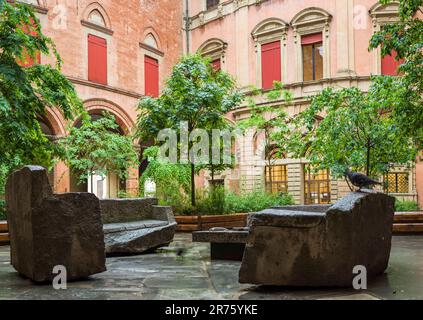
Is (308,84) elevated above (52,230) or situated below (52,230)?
above

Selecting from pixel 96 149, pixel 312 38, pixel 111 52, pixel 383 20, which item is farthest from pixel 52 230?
pixel 383 20

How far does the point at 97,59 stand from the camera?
2292 cm

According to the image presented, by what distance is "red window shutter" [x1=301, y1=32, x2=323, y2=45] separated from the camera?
78.1 ft

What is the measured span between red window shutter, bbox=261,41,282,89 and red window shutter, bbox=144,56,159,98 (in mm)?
5953

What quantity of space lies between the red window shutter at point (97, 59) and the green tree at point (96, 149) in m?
4.58

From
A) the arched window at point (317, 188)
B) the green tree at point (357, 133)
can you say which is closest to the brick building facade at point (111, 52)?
the arched window at point (317, 188)

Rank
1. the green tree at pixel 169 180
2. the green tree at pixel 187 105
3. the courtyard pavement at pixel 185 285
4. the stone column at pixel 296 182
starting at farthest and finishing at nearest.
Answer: the stone column at pixel 296 182 → the green tree at pixel 169 180 → the green tree at pixel 187 105 → the courtyard pavement at pixel 185 285

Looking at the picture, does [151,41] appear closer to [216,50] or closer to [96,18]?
[216,50]

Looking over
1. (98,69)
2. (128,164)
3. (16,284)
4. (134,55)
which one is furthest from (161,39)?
(16,284)

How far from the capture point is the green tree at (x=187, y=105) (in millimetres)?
13117

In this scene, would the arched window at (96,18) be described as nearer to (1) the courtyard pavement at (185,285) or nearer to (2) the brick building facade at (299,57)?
(2) the brick building facade at (299,57)

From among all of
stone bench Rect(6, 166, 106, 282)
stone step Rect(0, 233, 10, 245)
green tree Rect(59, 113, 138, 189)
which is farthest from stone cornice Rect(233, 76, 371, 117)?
stone bench Rect(6, 166, 106, 282)

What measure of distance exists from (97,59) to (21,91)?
15.5 metres

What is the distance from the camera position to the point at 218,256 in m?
7.00
